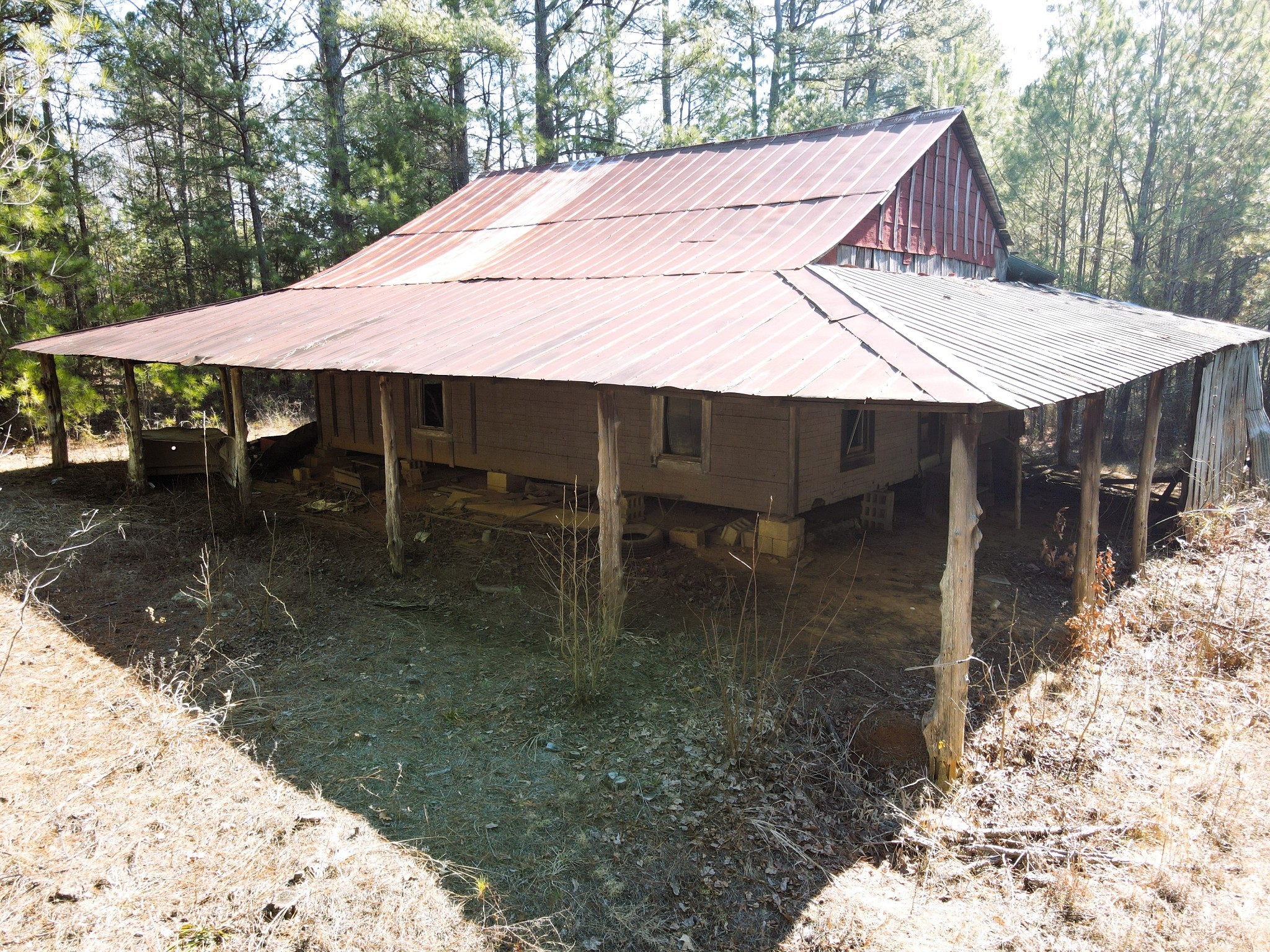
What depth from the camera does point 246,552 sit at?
9.67 m

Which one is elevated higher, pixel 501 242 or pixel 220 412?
pixel 501 242

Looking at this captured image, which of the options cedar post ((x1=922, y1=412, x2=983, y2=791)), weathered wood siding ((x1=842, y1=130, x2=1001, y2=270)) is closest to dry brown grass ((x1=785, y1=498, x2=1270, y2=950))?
cedar post ((x1=922, y1=412, x2=983, y2=791))

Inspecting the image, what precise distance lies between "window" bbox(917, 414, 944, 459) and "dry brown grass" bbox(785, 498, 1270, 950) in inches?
235

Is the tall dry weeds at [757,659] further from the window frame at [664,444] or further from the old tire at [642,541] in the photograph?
the window frame at [664,444]

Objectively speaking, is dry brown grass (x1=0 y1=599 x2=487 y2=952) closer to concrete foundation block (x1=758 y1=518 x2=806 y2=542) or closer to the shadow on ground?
the shadow on ground

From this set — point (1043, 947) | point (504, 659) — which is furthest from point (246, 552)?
point (1043, 947)

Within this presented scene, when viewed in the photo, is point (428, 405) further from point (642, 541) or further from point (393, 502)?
point (642, 541)

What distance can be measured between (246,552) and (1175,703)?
9664 mm

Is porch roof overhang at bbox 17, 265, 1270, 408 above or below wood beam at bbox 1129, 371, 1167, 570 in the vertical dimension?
above

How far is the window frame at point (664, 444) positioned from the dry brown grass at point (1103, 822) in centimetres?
466

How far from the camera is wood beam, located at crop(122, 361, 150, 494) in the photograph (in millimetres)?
11836

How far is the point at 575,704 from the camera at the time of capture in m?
6.09

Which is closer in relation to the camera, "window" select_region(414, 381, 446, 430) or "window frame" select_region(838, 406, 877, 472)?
"window frame" select_region(838, 406, 877, 472)

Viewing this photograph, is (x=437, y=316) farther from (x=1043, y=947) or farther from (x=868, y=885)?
(x=1043, y=947)
